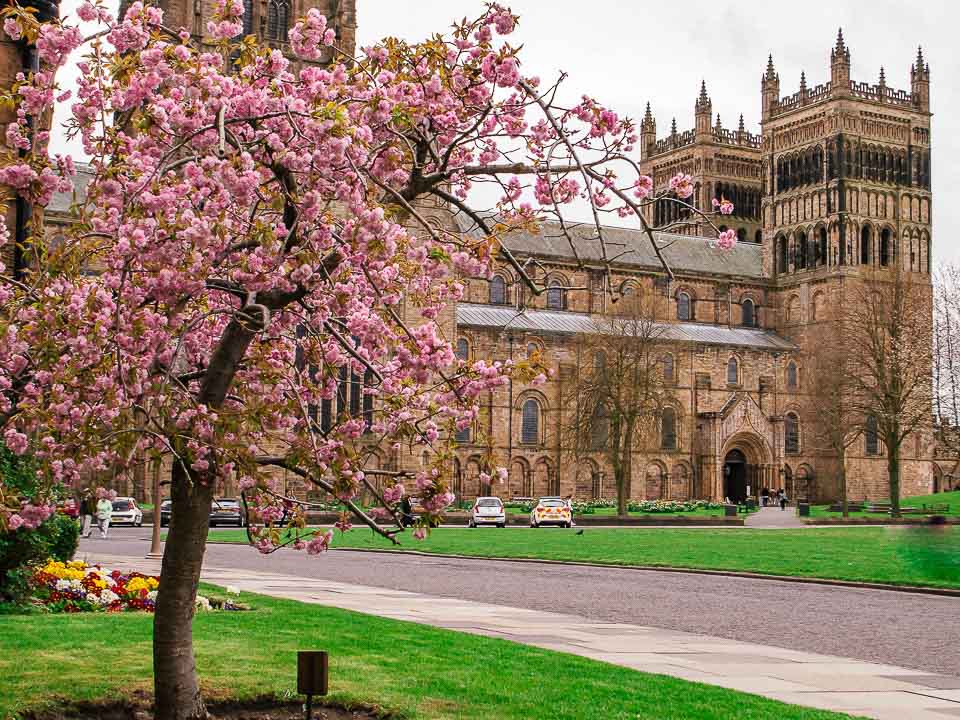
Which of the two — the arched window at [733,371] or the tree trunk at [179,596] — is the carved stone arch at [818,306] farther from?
the tree trunk at [179,596]

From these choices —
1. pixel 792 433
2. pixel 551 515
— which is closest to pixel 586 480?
pixel 792 433

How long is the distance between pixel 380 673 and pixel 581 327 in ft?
261

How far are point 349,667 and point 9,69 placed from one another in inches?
334

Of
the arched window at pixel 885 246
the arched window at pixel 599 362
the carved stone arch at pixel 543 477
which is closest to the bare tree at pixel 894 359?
the arched window at pixel 599 362

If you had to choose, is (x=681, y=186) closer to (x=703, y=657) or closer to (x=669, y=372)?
(x=703, y=657)

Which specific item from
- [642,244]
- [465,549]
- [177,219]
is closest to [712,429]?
[642,244]

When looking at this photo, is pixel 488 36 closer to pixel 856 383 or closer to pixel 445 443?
pixel 445 443

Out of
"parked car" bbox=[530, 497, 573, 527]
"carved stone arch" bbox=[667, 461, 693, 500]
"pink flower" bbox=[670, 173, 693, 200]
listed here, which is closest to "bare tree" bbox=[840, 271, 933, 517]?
"carved stone arch" bbox=[667, 461, 693, 500]

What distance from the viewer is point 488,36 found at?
9078 mm

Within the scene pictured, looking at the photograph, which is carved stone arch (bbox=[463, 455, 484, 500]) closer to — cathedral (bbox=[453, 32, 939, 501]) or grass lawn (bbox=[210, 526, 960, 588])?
cathedral (bbox=[453, 32, 939, 501])

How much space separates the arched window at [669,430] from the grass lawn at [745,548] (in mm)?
40271

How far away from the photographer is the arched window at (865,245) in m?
101

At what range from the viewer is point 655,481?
89250 millimetres

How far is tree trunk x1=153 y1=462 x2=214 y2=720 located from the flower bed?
7.87 m
